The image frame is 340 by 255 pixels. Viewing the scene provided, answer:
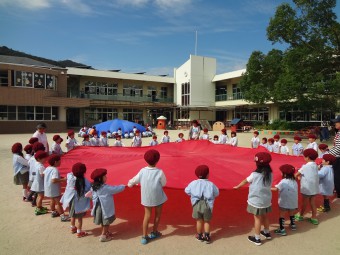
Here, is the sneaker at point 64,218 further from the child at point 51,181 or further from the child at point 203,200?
the child at point 203,200

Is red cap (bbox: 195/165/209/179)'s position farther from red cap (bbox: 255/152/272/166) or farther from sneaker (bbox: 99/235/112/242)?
sneaker (bbox: 99/235/112/242)

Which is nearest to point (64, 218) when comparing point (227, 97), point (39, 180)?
point (39, 180)

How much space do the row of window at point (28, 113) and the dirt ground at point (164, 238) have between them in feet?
64.9

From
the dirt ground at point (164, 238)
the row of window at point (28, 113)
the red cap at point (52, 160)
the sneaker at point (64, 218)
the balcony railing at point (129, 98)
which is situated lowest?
the dirt ground at point (164, 238)

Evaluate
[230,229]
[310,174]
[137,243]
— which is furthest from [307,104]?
[137,243]

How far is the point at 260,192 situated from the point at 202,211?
0.85 meters

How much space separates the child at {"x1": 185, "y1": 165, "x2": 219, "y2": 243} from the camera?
364cm

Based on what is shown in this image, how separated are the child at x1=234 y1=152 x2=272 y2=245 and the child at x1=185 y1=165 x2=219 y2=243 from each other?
0.54 metres

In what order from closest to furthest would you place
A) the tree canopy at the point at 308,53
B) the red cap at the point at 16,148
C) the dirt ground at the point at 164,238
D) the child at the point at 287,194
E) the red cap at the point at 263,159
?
the dirt ground at the point at 164,238
the red cap at the point at 263,159
the child at the point at 287,194
the red cap at the point at 16,148
the tree canopy at the point at 308,53

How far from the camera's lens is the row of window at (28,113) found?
21.9 m

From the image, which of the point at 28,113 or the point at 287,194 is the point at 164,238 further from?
the point at 28,113

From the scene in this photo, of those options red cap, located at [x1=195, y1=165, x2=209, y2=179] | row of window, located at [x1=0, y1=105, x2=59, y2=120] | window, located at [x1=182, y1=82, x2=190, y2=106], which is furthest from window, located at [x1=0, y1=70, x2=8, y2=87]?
red cap, located at [x1=195, y1=165, x2=209, y2=179]

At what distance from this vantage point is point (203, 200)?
3.68 m

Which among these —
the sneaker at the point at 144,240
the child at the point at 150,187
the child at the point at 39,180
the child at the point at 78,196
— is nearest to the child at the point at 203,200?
the child at the point at 150,187
